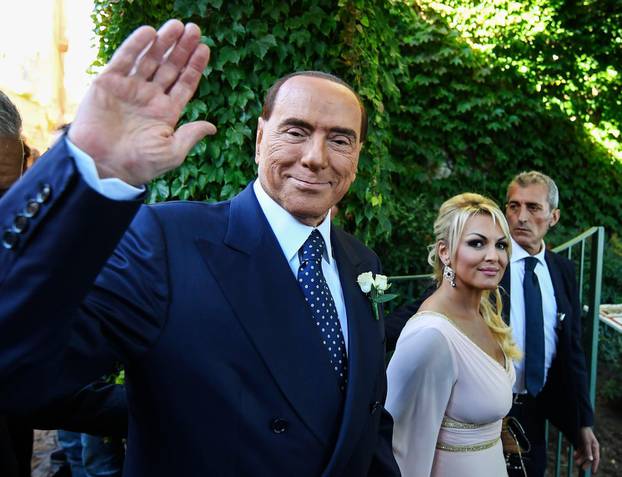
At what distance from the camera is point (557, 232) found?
25.6ft

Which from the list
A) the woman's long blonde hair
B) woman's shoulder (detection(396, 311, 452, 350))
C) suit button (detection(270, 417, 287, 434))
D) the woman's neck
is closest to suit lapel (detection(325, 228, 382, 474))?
suit button (detection(270, 417, 287, 434))

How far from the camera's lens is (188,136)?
104cm

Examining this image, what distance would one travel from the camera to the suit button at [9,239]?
787 millimetres

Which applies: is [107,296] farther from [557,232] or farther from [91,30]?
[557,232]

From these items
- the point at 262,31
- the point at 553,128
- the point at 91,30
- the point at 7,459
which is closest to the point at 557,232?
the point at 553,128

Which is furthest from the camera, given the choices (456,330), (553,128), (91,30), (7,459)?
(553,128)

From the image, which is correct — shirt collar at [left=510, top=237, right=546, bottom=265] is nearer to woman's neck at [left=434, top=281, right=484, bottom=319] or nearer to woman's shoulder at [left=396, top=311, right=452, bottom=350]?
woman's neck at [left=434, top=281, right=484, bottom=319]

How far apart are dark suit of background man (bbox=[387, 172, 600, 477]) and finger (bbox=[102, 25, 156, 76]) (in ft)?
8.52

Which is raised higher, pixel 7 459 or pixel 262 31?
pixel 262 31

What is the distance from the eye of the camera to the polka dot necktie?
1.61 metres

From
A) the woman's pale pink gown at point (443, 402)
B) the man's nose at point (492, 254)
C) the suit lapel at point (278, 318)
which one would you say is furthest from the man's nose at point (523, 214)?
the suit lapel at point (278, 318)

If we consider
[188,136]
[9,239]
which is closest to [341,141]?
[188,136]

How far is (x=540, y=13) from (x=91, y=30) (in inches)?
292

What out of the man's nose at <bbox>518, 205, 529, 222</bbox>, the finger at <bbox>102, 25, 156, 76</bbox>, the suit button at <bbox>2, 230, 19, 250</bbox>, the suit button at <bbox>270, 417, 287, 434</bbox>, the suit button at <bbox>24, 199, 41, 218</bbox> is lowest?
the suit button at <bbox>270, 417, 287, 434</bbox>
